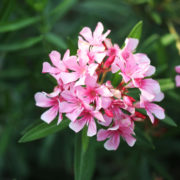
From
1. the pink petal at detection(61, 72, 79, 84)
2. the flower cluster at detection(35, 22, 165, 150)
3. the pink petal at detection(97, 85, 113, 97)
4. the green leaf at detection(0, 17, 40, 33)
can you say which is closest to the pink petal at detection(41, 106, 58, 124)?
the flower cluster at detection(35, 22, 165, 150)

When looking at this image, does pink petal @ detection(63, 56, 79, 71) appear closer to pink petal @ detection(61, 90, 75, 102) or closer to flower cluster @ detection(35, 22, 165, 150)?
flower cluster @ detection(35, 22, 165, 150)

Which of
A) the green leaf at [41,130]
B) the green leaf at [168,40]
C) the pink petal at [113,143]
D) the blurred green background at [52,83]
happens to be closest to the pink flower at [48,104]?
the green leaf at [41,130]

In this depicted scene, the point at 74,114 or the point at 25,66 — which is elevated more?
the point at 25,66

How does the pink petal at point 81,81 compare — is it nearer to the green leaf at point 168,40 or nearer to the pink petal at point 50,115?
the pink petal at point 50,115

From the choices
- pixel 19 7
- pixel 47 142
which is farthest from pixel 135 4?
pixel 47 142

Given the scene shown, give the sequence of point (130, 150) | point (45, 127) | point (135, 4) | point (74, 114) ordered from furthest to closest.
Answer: point (135, 4)
point (130, 150)
point (45, 127)
point (74, 114)

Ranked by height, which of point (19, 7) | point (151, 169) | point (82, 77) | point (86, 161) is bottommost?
point (151, 169)

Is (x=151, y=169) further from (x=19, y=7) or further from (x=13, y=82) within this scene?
(x=19, y=7)

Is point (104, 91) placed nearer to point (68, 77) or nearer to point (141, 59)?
point (68, 77)
